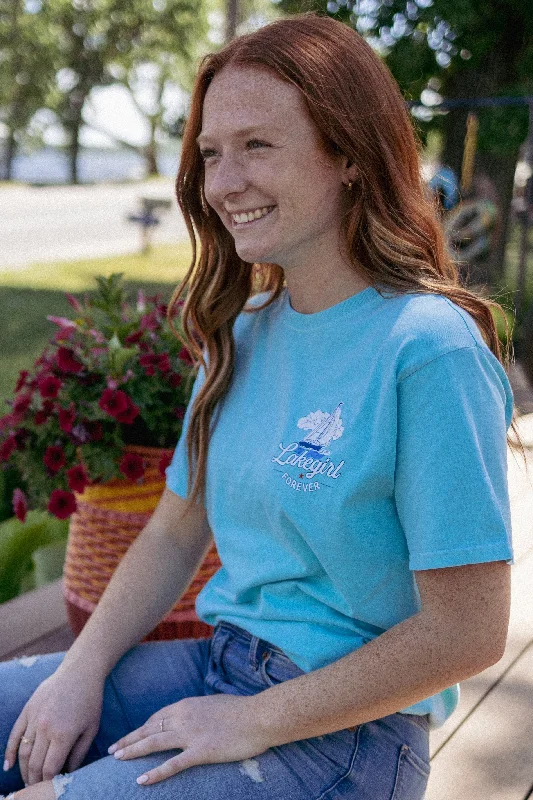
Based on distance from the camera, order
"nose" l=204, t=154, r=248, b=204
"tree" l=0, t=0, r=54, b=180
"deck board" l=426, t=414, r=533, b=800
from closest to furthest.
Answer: "nose" l=204, t=154, r=248, b=204 → "deck board" l=426, t=414, r=533, b=800 → "tree" l=0, t=0, r=54, b=180

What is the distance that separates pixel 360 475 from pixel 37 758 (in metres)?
0.62

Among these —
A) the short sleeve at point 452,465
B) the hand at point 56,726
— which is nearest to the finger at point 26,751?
the hand at point 56,726

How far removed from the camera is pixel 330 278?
1362 mm

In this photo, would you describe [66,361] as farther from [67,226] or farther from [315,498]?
[67,226]

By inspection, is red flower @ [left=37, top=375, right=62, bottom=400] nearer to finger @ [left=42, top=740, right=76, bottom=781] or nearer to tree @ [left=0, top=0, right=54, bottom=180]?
finger @ [left=42, top=740, right=76, bottom=781]

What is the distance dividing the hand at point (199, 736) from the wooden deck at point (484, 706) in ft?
1.82

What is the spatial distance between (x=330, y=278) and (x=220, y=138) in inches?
9.5

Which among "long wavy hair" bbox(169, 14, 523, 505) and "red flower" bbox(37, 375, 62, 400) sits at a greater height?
"long wavy hair" bbox(169, 14, 523, 505)

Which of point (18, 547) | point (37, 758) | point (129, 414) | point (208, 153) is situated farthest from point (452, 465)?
point (18, 547)

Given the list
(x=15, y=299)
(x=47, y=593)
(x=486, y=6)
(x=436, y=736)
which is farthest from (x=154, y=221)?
(x=436, y=736)

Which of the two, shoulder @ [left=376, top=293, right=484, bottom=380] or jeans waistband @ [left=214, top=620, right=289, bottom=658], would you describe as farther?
jeans waistband @ [left=214, top=620, right=289, bottom=658]

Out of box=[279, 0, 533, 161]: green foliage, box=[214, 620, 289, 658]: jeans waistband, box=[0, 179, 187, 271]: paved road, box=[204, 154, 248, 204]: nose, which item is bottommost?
box=[214, 620, 289, 658]: jeans waistband

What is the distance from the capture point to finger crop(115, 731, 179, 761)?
1.22m

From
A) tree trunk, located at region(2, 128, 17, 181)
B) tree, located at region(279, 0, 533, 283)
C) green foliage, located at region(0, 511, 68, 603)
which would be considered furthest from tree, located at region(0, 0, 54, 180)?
green foliage, located at region(0, 511, 68, 603)
